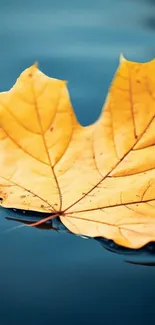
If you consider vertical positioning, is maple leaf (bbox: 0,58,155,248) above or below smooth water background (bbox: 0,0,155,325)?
above

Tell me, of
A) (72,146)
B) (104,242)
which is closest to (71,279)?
(104,242)

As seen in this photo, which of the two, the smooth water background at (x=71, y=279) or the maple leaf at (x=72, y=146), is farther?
the maple leaf at (x=72, y=146)

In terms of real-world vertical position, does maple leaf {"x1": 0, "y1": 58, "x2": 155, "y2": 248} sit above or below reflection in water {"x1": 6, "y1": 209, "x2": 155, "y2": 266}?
above

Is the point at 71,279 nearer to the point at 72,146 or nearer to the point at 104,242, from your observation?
the point at 104,242

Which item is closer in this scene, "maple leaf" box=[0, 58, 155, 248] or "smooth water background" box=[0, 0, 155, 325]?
"smooth water background" box=[0, 0, 155, 325]

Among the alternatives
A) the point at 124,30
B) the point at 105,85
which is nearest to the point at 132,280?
the point at 105,85

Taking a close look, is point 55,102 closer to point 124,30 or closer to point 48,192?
point 48,192

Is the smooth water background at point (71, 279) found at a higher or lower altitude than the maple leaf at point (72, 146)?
lower
